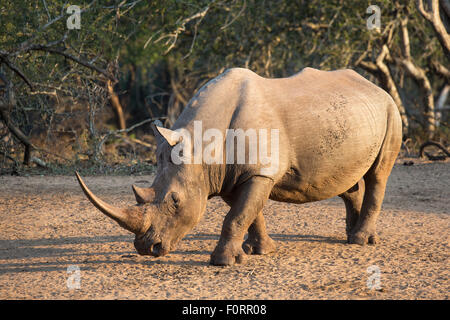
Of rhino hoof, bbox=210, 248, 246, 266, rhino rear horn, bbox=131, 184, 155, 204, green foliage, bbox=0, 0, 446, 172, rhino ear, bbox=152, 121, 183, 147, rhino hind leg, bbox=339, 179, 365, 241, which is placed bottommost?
rhino hoof, bbox=210, 248, 246, 266

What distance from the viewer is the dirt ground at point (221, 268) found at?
4594 mm

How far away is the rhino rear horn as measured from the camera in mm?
4816

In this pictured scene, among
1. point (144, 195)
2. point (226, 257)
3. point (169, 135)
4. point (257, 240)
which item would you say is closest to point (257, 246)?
point (257, 240)

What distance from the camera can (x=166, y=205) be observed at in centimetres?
491

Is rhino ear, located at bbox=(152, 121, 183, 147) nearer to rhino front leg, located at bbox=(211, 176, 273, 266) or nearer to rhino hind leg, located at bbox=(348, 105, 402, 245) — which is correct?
rhino front leg, located at bbox=(211, 176, 273, 266)

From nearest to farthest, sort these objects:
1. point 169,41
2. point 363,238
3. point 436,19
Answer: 1. point 363,238
2. point 436,19
3. point 169,41

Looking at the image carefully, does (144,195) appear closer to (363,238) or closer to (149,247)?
(149,247)

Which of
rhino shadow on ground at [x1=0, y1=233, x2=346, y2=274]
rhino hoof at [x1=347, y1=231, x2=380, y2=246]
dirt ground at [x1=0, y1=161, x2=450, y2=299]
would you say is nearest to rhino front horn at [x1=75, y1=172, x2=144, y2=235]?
dirt ground at [x1=0, y1=161, x2=450, y2=299]

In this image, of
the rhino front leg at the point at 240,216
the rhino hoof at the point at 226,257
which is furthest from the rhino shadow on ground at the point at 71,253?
the rhino front leg at the point at 240,216

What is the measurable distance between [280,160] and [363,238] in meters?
1.38

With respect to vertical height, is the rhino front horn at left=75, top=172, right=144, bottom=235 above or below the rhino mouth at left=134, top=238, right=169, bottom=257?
above

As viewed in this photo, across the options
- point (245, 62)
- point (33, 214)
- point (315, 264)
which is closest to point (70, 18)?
point (33, 214)

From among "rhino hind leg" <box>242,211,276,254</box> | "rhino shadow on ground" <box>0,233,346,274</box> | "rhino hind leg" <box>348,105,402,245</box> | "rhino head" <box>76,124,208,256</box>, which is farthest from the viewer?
"rhino hind leg" <box>348,105,402,245</box>

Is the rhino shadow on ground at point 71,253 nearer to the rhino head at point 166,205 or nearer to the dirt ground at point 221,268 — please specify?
the dirt ground at point 221,268
